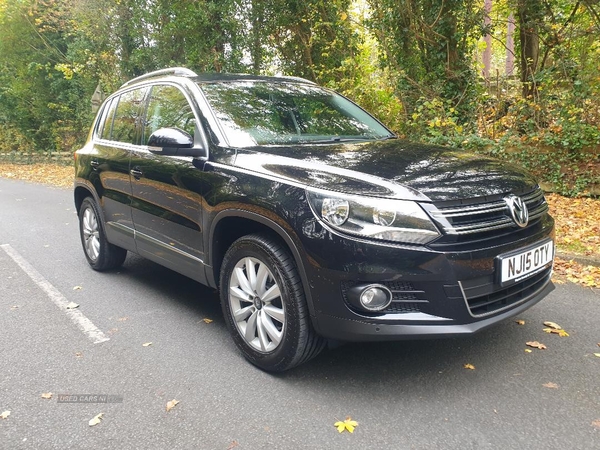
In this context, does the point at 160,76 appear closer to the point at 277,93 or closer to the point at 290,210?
the point at 277,93

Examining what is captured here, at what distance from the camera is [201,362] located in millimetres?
3398

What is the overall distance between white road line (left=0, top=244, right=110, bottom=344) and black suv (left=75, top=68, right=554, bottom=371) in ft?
2.39

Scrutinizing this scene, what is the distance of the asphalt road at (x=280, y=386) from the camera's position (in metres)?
2.57

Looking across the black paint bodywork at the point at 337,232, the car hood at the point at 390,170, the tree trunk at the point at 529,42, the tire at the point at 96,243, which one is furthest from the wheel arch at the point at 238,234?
the tree trunk at the point at 529,42

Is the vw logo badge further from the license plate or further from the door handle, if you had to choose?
the door handle

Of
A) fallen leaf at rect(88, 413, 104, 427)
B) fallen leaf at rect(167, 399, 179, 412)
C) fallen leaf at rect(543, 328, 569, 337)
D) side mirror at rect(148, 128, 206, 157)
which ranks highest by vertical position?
side mirror at rect(148, 128, 206, 157)

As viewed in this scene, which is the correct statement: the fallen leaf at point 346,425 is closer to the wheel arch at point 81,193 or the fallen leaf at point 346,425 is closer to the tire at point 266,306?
the tire at point 266,306

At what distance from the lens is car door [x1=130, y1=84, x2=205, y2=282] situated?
3.60m

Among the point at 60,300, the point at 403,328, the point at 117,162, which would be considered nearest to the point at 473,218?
the point at 403,328

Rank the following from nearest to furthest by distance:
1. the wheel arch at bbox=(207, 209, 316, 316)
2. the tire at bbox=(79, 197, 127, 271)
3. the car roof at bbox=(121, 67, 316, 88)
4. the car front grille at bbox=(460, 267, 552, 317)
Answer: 1. the car front grille at bbox=(460, 267, 552, 317)
2. the wheel arch at bbox=(207, 209, 316, 316)
3. the car roof at bbox=(121, 67, 316, 88)
4. the tire at bbox=(79, 197, 127, 271)

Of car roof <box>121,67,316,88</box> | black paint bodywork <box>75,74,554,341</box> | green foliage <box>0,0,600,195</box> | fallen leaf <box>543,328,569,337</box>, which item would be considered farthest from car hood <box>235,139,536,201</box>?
green foliage <box>0,0,600,195</box>

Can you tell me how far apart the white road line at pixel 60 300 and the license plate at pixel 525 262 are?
2.80 metres

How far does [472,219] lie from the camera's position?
8.85 feet

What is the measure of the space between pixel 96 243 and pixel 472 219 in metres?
4.06
